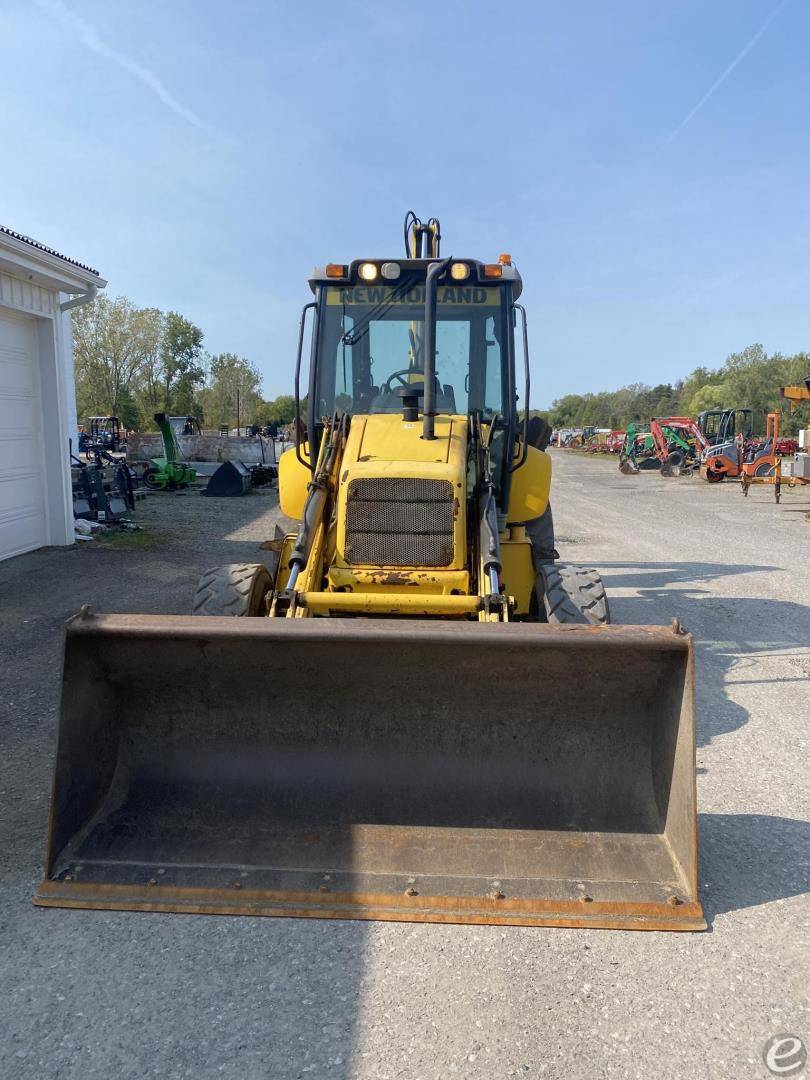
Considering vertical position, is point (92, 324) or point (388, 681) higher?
point (92, 324)

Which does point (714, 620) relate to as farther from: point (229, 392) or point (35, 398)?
point (229, 392)

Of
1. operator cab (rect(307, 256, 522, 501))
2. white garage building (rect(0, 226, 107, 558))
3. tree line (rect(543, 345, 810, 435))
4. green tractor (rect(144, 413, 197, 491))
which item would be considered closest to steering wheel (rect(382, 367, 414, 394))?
operator cab (rect(307, 256, 522, 501))

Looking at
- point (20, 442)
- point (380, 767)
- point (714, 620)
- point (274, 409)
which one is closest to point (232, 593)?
point (380, 767)

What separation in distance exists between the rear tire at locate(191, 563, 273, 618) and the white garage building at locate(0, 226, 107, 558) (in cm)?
662

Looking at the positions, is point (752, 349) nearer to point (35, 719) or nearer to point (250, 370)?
point (250, 370)

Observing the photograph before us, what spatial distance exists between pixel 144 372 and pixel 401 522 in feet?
183

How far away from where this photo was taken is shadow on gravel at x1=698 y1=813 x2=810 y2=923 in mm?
3221

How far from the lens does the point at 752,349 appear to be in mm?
74750

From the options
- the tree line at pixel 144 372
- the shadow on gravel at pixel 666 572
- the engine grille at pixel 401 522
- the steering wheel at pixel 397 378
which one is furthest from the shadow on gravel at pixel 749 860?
the tree line at pixel 144 372

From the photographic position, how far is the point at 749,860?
3480 mm

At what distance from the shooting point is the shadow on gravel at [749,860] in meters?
3.22

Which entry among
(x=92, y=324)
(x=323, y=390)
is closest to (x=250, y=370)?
(x=92, y=324)

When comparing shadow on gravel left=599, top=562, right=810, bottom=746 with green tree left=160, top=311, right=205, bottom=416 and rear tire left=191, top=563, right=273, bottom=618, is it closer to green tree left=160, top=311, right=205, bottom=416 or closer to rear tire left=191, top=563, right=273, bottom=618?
rear tire left=191, top=563, right=273, bottom=618

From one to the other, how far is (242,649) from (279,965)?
123cm
